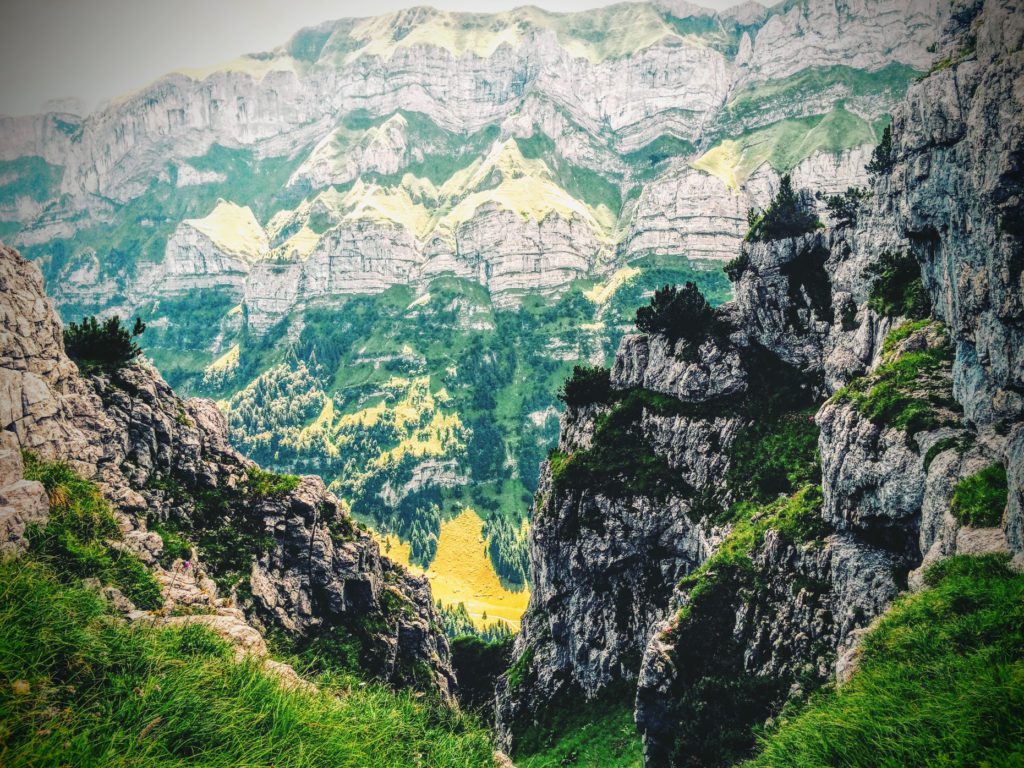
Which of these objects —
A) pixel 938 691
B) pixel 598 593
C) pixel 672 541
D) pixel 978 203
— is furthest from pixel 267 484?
pixel 978 203

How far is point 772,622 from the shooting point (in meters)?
38.6

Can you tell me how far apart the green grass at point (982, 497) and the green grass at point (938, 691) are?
2.84 meters

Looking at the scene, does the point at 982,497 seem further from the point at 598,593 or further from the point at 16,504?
the point at 598,593

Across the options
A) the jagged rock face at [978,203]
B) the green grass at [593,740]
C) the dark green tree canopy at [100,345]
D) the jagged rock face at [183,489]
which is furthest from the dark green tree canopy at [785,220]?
the dark green tree canopy at [100,345]

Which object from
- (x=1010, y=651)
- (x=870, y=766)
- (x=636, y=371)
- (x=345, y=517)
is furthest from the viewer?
(x=636, y=371)

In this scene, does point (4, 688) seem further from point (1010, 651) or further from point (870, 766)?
point (1010, 651)

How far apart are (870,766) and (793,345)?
175ft

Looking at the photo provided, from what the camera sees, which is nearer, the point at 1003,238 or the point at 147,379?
the point at 1003,238

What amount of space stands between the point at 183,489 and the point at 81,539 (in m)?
25.2

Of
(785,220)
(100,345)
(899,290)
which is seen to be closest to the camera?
(100,345)

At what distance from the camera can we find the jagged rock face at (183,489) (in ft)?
89.5

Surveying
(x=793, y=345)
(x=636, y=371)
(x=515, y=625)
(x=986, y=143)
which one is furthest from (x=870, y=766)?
(x=515, y=625)

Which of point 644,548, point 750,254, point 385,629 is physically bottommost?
point 385,629

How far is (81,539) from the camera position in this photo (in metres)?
20.3
